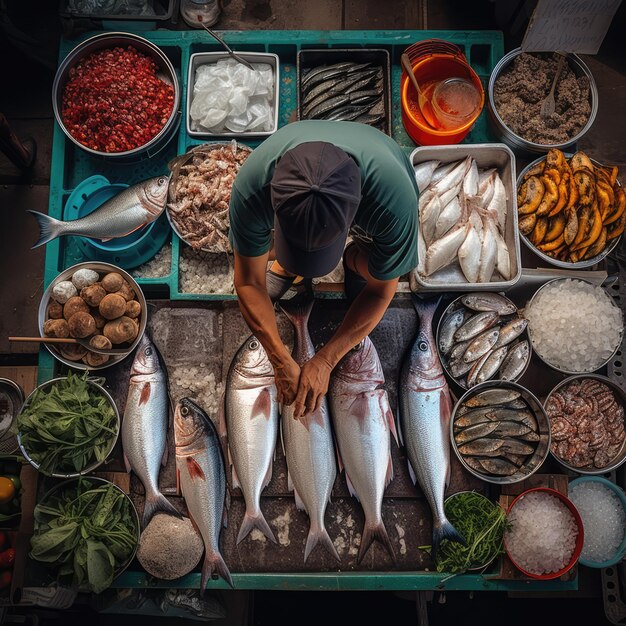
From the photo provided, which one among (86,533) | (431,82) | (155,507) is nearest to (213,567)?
(155,507)

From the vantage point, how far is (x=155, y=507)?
2918 millimetres

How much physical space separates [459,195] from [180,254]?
162 centimetres

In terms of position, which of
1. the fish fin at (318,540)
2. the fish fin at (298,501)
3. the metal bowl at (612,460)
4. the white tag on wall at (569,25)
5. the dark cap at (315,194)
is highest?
the white tag on wall at (569,25)

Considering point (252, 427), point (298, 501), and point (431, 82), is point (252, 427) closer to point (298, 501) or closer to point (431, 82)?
point (298, 501)

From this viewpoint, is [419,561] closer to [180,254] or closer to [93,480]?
[93,480]

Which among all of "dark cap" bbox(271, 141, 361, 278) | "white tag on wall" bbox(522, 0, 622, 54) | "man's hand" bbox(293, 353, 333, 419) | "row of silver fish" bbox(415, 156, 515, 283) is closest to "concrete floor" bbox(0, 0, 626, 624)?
"white tag on wall" bbox(522, 0, 622, 54)

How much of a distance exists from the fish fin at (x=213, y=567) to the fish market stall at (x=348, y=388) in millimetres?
11

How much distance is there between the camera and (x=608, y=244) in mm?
3113

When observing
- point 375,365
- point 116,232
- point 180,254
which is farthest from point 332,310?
point 116,232

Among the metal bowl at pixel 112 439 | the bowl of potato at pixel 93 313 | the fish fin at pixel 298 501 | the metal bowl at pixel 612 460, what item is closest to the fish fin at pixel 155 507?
the metal bowl at pixel 112 439

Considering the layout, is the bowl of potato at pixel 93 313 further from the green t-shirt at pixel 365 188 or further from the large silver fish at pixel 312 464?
the green t-shirt at pixel 365 188

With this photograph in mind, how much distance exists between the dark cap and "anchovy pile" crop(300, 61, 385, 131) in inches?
64.7

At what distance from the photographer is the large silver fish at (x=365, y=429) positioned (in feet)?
9.48

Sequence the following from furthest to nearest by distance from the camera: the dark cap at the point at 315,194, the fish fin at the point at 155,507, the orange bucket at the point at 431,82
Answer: the orange bucket at the point at 431,82
the fish fin at the point at 155,507
the dark cap at the point at 315,194
